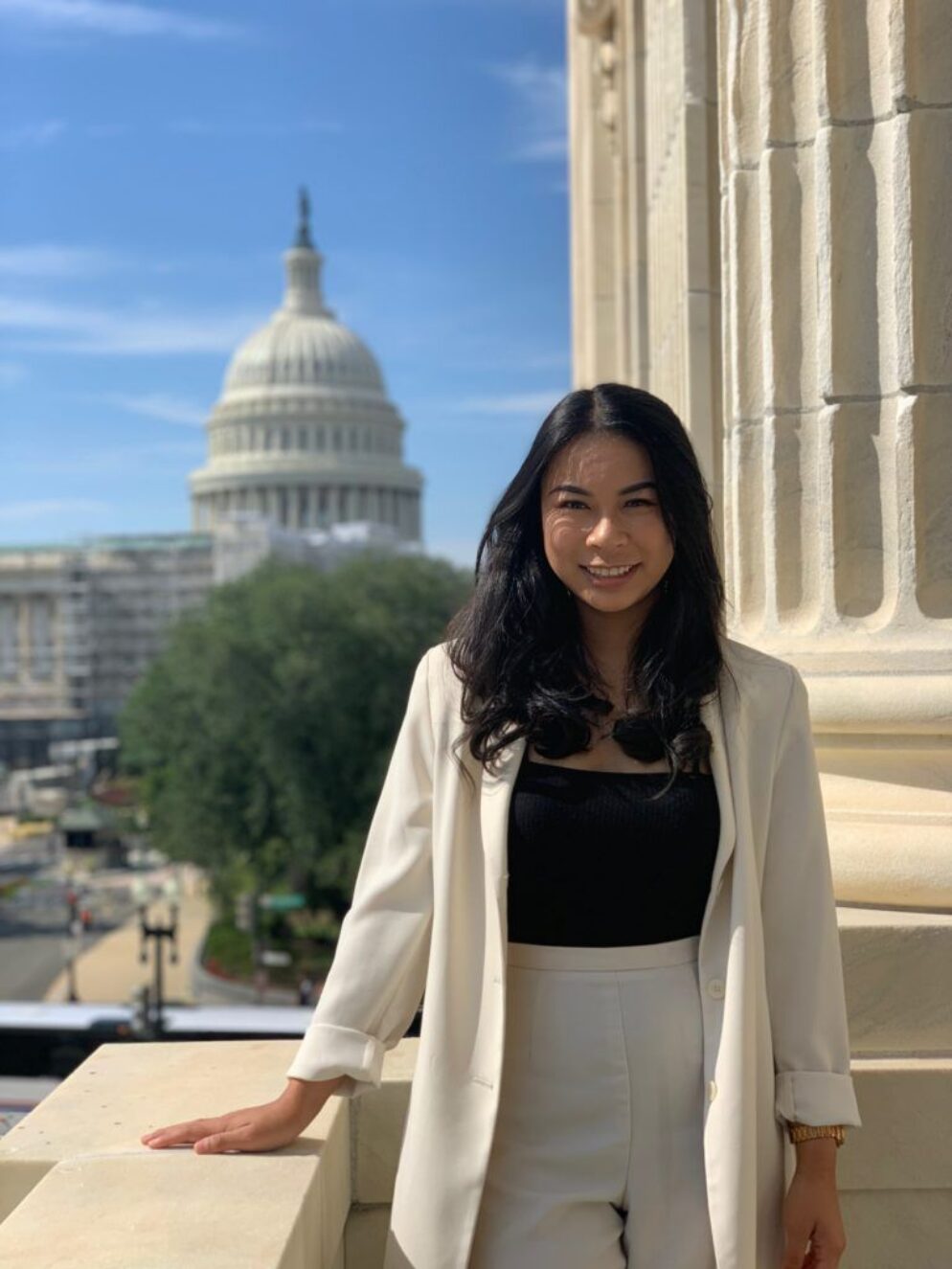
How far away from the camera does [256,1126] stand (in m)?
2.98

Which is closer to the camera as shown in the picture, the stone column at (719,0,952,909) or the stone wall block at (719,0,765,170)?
the stone column at (719,0,952,909)

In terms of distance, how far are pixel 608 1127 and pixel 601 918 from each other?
0.31 metres

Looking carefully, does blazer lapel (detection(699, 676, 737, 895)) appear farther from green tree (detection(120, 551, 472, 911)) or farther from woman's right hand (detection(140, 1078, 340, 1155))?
green tree (detection(120, 551, 472, 911))

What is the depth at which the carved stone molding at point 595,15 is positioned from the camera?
9406 mm

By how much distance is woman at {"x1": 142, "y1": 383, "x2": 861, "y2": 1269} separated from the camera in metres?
2.61

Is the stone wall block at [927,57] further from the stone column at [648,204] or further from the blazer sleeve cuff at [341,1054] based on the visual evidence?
the blazer sleeve cuff at [341,1054]

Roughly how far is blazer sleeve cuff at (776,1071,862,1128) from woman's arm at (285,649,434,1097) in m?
0.61

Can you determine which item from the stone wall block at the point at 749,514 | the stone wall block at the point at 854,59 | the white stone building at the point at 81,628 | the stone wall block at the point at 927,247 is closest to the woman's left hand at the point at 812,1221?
the stone wall block at the point at 749,514

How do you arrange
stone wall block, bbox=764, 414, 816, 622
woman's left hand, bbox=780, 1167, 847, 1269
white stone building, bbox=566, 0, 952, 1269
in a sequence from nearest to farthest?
woman's left hand, bbox=780, 1167, 847, 1269, white stone building, bbox=566, 0, 952, 1269, stone wall block, bbox=764, 414, 816, 622

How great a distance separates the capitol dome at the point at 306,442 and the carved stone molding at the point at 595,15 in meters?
116

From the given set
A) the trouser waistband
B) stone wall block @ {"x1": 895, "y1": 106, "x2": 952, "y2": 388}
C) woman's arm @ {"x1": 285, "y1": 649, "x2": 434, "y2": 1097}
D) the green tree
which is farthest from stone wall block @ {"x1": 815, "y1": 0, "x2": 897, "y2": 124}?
the green tree

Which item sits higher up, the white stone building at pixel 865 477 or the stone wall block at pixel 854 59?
the stone wall block at pixel 854 59

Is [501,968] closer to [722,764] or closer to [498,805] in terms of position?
[498,805]

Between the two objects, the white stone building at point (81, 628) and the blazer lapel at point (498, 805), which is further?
the white stone building at point (81, 628)
